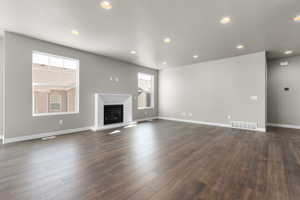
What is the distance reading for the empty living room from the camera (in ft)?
6.18

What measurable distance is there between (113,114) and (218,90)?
469cm

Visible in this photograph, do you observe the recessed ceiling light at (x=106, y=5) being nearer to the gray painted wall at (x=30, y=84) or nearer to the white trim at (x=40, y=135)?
the gray painted wall at (x=30, y=84)

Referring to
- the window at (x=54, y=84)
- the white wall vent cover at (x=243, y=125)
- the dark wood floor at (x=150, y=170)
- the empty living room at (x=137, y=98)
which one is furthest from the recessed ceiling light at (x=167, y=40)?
the white wall vent cover at (x=243, y=125)

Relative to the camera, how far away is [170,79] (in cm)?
741

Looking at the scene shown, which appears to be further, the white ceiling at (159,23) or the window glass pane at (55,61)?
the window glass pane at (55,61)

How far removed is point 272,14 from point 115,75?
514cm

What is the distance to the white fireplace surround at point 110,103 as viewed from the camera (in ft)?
16.6

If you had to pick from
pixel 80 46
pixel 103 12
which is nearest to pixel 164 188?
pixel 103 12

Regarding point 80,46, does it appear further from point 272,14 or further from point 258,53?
point 258,53

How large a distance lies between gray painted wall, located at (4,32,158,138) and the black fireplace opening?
0.55 metres

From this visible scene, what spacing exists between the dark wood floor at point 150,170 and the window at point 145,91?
397 cm

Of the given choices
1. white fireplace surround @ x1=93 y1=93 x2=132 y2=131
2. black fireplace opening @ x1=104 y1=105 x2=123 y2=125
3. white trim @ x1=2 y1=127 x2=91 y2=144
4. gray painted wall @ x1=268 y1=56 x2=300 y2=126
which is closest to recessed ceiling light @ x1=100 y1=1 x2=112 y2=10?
white fireplace surround @ x1=93 y1=93 x2=132 y2=131

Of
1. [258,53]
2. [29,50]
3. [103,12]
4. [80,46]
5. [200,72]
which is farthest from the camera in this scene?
[200,72]

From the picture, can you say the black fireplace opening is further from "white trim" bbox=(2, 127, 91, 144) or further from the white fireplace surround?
"white trim" bbox=(2, 127, 91, 144)
